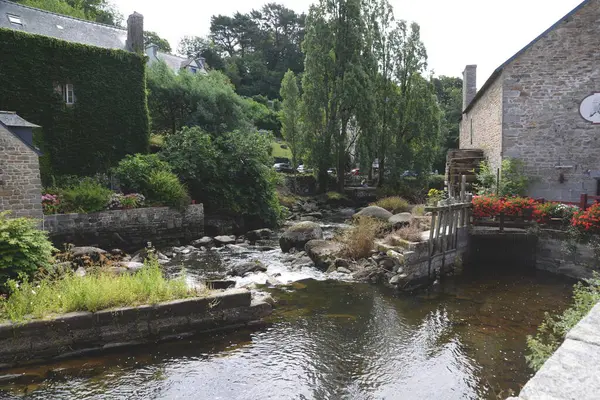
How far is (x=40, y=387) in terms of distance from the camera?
571cm

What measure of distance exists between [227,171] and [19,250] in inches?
475

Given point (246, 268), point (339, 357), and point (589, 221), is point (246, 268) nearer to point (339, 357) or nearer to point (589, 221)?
point (339, 357)

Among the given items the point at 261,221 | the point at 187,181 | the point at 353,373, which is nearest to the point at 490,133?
the point at 261,221

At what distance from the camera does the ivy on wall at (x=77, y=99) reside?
17938mm

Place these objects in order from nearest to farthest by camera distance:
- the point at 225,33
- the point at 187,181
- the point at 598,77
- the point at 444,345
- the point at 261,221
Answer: the point at 444,345 < the point at 598,77 < the point at 187,181 < the point at 261,221 < the point at 225,33

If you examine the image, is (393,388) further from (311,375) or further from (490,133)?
(490,133)

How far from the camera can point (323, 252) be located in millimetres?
13148

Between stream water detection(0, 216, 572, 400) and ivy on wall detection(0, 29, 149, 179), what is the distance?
1461cm

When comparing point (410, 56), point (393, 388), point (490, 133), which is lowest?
point (393, 388)

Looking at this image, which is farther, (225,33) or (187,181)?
(225,33)

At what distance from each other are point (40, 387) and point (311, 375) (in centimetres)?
380

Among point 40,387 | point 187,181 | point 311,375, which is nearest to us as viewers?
point 40,387

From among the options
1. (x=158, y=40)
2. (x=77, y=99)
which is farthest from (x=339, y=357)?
(x=158, y=40)

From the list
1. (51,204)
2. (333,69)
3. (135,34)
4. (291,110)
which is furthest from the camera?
(291,110)
